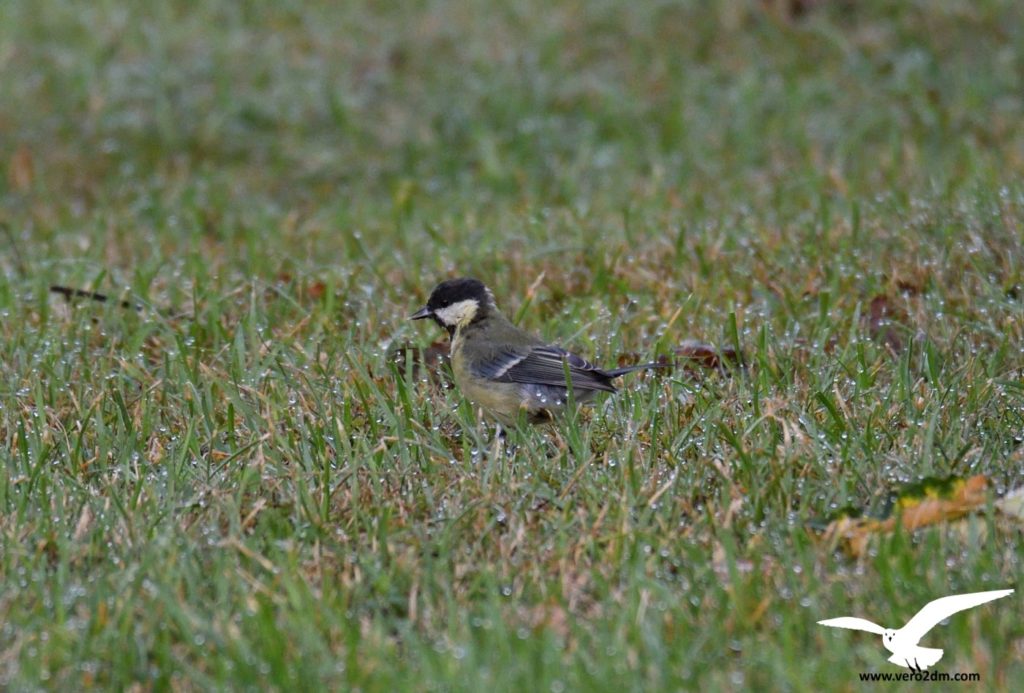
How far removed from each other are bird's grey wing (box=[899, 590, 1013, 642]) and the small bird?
1493 millimetres

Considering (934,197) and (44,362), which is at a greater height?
(44,362)

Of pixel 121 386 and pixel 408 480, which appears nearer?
pixel 408 480

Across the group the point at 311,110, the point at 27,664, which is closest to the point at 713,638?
the point at 27,664

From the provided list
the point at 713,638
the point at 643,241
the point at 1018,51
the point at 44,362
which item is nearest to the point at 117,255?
the point at 44,362

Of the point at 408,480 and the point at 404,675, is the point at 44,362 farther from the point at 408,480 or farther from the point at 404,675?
the point at 404,675

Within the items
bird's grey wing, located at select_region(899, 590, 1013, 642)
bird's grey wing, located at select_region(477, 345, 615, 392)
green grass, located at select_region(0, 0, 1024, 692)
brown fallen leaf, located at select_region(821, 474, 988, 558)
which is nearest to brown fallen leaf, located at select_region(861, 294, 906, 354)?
green grass, located at select_region(0, 0, 1024, 692)

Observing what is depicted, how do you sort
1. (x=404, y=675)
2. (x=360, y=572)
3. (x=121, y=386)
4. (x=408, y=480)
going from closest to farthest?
(x=404, y=675) < (x=360, y=572) < (x=408, y=480) < (x=121, y=386)

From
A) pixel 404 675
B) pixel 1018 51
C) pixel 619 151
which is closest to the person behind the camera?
pixel 404 675

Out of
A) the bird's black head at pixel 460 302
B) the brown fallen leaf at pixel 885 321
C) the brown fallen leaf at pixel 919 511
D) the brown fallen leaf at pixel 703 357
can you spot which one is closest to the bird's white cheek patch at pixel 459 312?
the bird's black head at pixel 460 302

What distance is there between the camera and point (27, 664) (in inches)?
120

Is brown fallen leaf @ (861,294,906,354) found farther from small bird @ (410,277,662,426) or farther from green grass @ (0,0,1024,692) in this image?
small bird @ (410,277,662,426)

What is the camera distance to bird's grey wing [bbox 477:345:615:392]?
4.48 meters

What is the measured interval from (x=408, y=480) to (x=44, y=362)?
5.63 feet

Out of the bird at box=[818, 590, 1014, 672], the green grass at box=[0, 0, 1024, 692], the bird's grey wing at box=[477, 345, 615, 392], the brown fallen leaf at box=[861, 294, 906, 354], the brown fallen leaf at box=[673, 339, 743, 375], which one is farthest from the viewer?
the brown fallen leaf at box=[861, 294, 906, 354]
